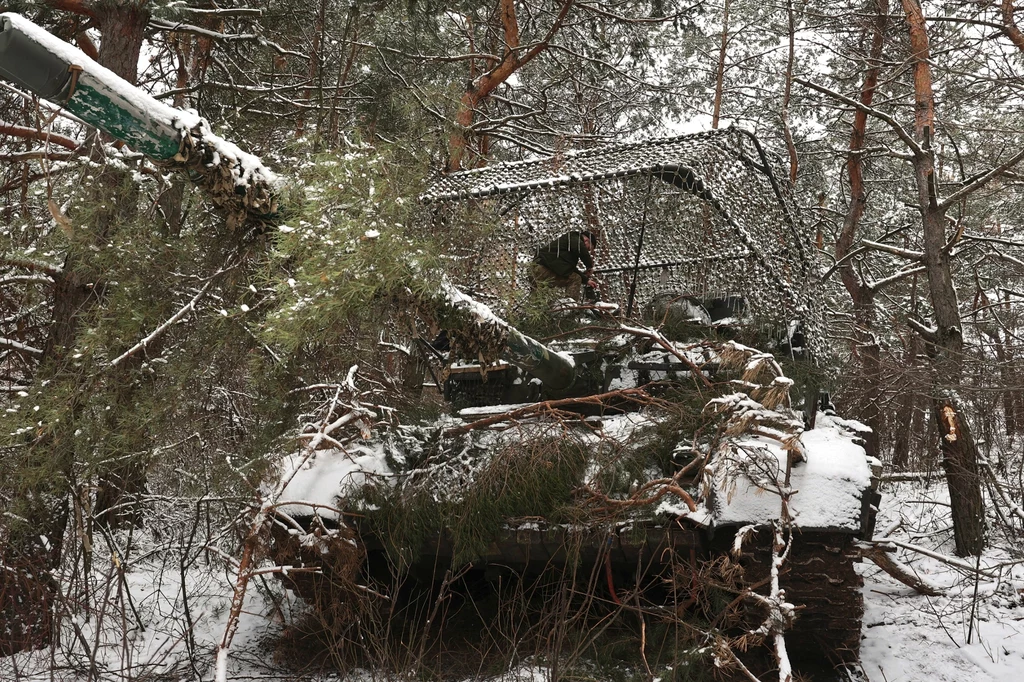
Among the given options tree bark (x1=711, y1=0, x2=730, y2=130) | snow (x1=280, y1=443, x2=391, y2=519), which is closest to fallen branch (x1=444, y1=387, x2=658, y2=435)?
snow (x1=280, y1=443, x2=391, y2=519)

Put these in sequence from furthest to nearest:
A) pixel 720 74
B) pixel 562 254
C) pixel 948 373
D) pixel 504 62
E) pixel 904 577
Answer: pixel 720 74 → pixel 504 62 → pixel 948 373 → pixel 904 577 → pixel 562 254

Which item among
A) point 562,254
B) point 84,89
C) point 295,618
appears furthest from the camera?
point 562,254

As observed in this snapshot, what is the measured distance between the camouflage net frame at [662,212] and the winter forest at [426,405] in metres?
0.03

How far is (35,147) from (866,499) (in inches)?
255

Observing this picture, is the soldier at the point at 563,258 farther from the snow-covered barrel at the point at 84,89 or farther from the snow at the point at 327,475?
the snow-covered barrel at the point at 84,89

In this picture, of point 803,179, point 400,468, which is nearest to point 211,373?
point 400,468

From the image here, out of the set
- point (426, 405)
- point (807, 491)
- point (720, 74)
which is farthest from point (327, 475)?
point (720, 74)

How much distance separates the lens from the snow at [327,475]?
4.55m

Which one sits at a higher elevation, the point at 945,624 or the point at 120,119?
the point at 120,119

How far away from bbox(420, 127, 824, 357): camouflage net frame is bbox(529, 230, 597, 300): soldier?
76 millimetres

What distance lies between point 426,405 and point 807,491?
2.34 m

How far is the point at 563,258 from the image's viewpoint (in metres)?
5.88

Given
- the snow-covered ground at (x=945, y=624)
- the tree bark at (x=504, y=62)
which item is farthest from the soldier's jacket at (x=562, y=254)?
the tree bark at (x=504, y=62)

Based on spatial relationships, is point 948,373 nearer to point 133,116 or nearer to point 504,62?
point 504,62
